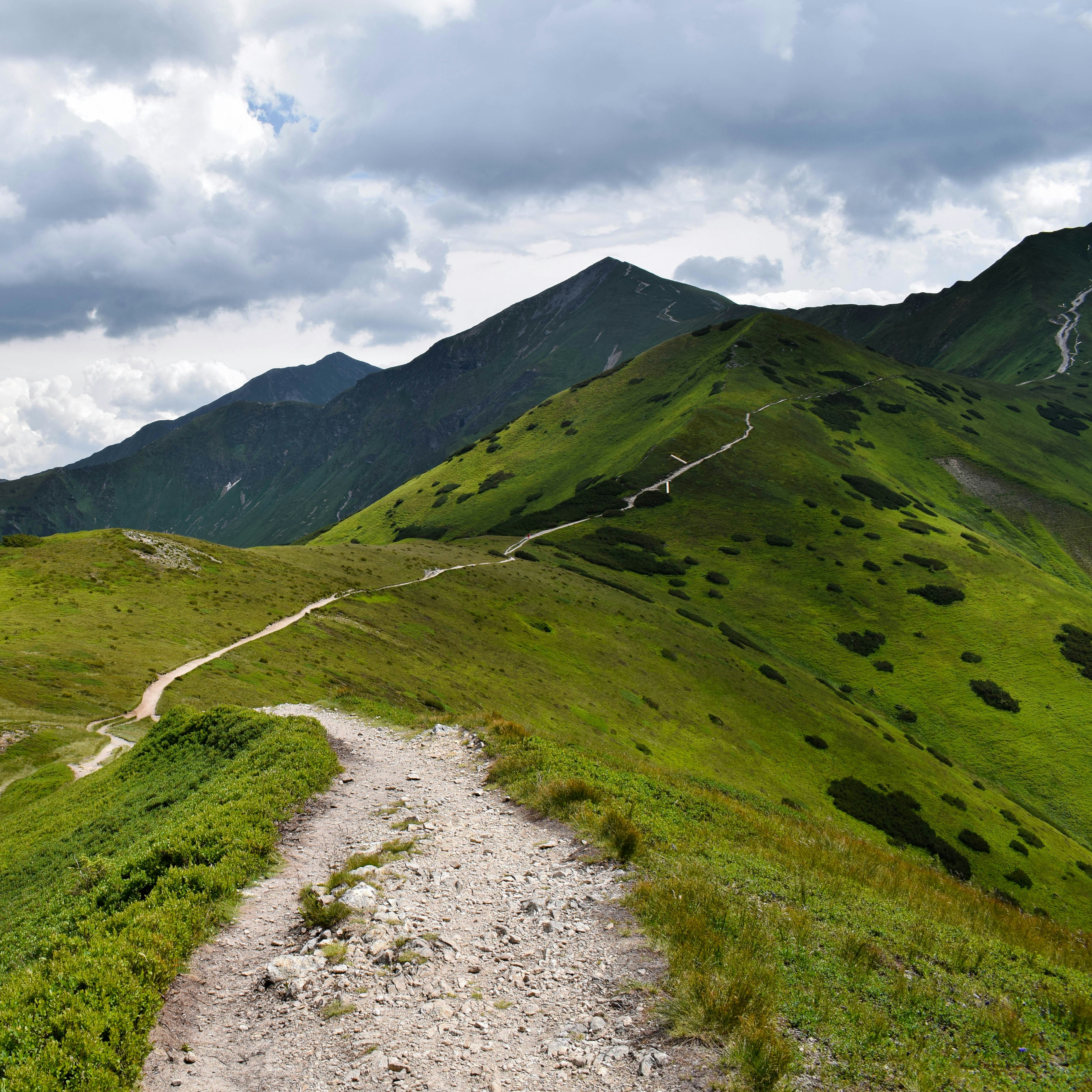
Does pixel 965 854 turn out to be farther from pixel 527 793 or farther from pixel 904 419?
pixel 904 419

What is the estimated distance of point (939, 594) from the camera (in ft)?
320

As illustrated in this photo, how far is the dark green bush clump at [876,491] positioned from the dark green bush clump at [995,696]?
153 ft

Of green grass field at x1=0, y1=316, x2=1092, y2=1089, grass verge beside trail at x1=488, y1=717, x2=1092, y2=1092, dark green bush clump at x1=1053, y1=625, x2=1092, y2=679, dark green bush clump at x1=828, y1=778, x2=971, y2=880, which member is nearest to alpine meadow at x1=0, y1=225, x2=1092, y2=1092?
grass verge beside trail at x1=488, y1=717, x2=1092, y2=1092

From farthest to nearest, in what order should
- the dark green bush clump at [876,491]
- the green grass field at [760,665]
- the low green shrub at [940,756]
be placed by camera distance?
the dark green bush clump at [876,491]
the low green shrub at [940,756]
the green grass field at [760,665]

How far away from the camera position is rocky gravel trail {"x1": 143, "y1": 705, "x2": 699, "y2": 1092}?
782cm

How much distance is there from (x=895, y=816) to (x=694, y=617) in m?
35.8

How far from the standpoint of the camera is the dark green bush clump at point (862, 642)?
88.9 meters

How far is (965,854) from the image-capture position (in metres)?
52.6

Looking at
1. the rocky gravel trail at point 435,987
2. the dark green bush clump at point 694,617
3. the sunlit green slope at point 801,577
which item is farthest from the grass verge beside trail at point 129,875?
the dark green bush clump at point 694,617

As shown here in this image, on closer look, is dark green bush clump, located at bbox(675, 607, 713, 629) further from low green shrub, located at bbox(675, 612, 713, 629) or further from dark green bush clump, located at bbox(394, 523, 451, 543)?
dark green bush clump, located at bbox(394, 523, 451, 543)

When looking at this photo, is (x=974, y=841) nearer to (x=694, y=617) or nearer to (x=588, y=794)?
(x=694, y=617)

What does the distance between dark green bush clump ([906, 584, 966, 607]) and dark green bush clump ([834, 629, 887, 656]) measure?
41.0 ft

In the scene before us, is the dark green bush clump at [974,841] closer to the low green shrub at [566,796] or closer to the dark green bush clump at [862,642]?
the dark green bush clump at [862,642]

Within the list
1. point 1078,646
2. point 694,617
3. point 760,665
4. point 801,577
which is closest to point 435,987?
point 760,665
